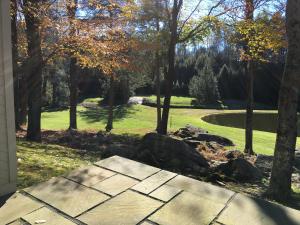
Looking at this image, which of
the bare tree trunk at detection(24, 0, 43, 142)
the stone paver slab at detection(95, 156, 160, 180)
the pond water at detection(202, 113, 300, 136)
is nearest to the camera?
the stone paver slab at detection(95, 156, 160, 180)

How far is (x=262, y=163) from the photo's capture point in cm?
1017

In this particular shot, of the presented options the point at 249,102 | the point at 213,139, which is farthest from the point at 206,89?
the point at 249,102

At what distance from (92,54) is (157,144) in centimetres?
560

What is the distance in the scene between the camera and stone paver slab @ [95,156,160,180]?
4258 millimetres

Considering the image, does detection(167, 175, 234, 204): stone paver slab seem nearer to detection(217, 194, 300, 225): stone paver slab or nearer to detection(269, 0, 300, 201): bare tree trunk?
detection(217, 194, 300, 225): stone paver slab

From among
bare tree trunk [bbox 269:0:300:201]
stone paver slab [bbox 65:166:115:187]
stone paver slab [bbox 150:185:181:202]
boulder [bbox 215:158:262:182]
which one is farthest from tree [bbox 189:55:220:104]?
stone paver slab [bbox 150:185:181:202]

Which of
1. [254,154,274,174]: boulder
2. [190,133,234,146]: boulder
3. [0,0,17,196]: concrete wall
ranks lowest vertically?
[190,133,234,146]: boulder

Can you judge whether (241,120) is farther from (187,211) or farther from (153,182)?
(187,211)

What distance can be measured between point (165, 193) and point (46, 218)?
1.19 meters

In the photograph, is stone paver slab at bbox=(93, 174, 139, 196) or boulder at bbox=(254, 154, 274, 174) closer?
stone paver slab at bbox=(93, 174, 139, 196)

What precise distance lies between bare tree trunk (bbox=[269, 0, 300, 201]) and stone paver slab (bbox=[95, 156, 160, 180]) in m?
2.85

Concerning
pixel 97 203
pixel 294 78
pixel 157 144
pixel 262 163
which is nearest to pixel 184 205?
pixel 97 203

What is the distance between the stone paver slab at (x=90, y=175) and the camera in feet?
13.3

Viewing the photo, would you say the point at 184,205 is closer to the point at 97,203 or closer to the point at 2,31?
the point at 97,203
